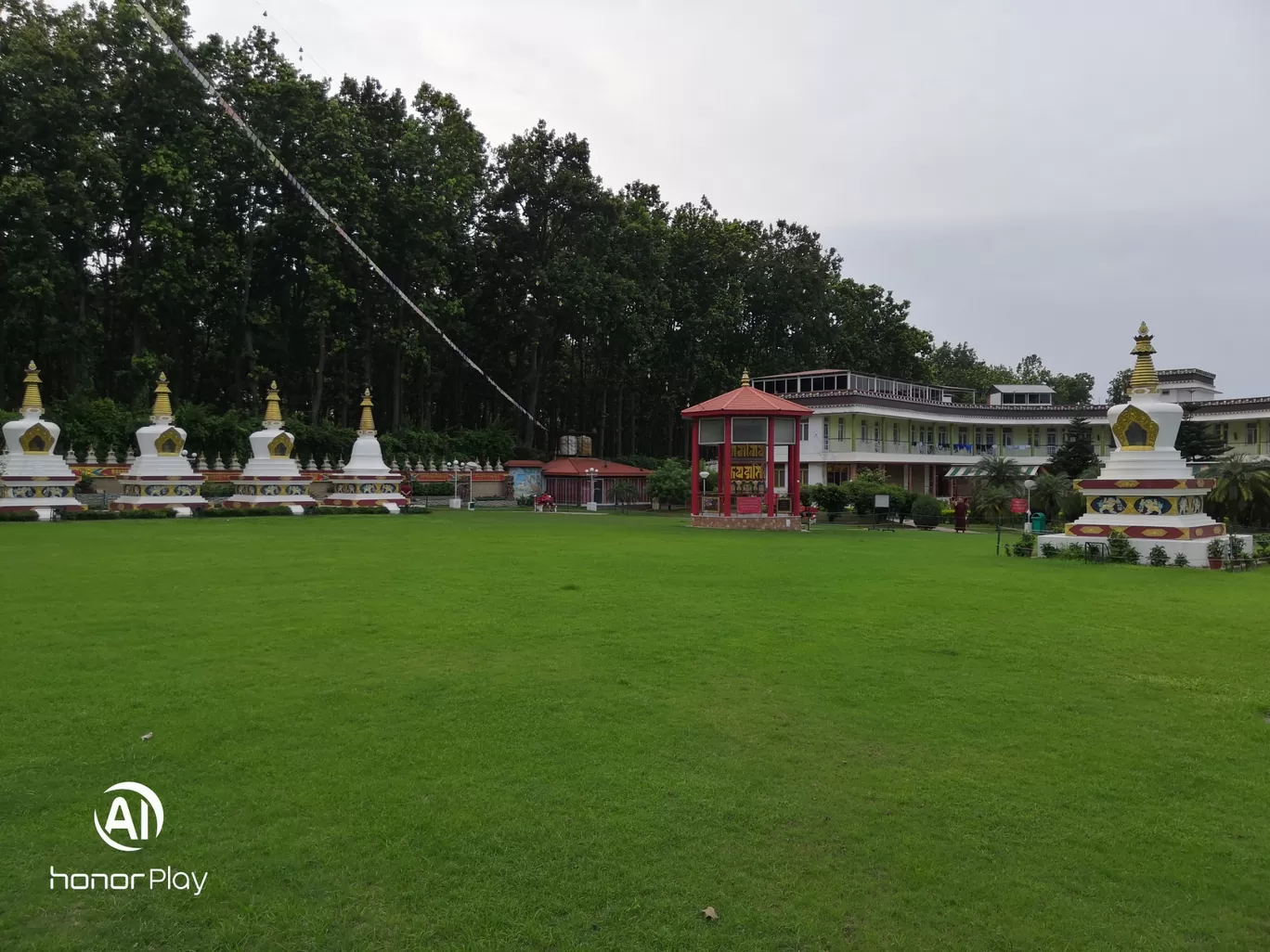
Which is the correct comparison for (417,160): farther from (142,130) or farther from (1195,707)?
(1195,707)

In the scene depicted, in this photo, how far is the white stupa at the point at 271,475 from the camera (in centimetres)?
3088

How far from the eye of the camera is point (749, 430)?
26.9 meters

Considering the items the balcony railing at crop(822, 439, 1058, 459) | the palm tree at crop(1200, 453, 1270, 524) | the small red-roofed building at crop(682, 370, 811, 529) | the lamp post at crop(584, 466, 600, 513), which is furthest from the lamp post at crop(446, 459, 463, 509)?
the palm tree at crop(1200, 453, 1270, 524)

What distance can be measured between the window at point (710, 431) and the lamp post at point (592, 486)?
32.4ft

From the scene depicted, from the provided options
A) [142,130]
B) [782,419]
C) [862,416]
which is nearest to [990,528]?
[782,419]

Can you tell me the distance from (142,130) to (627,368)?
982 inches

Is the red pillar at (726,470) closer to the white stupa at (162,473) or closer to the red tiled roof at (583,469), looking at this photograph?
the red tiled roof at (583,469)

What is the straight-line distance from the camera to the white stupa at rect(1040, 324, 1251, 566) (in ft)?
56.3

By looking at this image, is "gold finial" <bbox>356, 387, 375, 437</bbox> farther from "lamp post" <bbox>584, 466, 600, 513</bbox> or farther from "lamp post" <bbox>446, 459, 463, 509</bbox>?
"lamp post" <bbox>584, 466, 600, 513</bbox>

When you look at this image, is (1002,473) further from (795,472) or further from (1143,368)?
(1143,368)

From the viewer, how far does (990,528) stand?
2839 cm

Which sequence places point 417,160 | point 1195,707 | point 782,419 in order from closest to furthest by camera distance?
point 1195,707, point 782,419, point 417,160

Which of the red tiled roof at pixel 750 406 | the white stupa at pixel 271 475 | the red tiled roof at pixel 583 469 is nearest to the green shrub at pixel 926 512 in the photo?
the red tiled roof at pixel 750 406

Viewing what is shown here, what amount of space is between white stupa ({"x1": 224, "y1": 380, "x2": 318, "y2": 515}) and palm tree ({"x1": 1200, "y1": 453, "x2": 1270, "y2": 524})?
2783 centimetres
